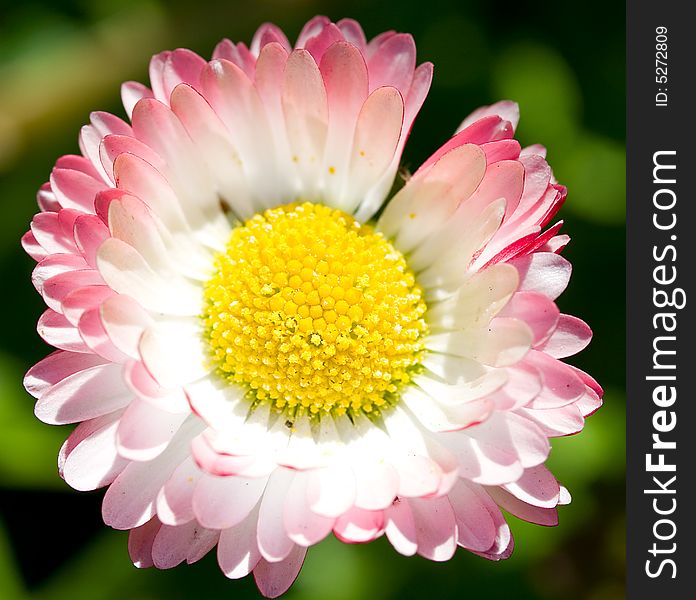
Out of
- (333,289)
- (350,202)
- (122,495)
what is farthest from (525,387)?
(122,495)

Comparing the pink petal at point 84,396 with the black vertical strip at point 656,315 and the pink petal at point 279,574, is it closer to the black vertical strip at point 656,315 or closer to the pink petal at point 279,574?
the pink petal at point 279,574

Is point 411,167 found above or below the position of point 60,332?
above

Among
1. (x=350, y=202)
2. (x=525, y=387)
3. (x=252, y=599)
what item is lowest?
(x=252, y=599)

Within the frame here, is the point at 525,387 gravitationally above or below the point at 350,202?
below

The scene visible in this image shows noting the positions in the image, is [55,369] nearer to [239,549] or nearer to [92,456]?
[92,456]

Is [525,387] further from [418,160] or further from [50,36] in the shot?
[50,36]

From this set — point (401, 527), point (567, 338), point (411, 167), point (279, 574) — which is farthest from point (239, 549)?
point (411, 167)
